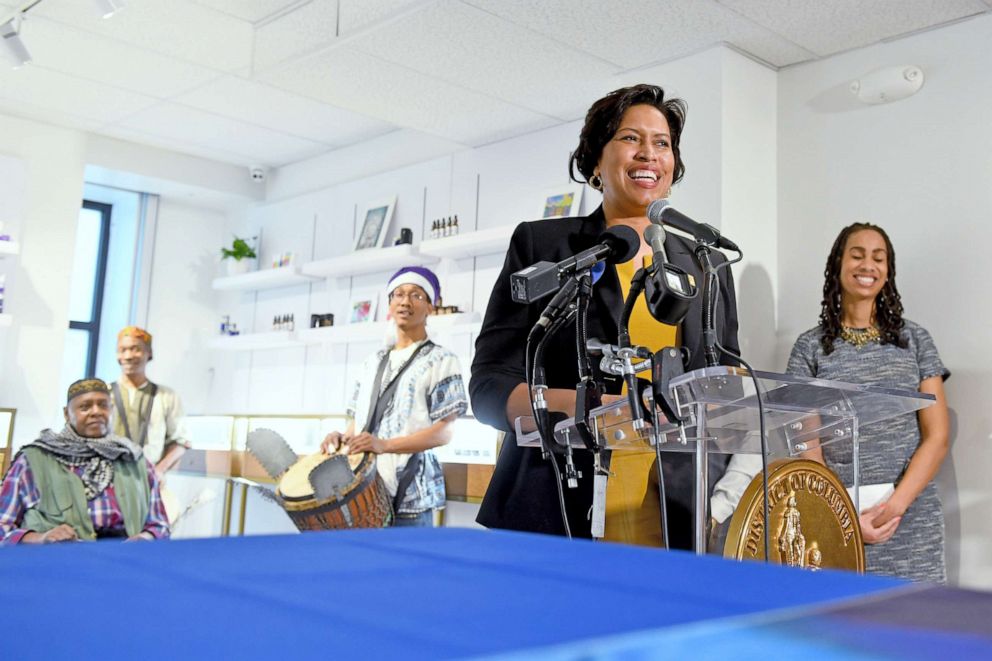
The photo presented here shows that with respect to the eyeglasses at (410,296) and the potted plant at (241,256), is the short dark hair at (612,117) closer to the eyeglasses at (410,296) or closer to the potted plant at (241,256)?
the eyeglasses at (410,296)

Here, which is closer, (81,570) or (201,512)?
(81,570)

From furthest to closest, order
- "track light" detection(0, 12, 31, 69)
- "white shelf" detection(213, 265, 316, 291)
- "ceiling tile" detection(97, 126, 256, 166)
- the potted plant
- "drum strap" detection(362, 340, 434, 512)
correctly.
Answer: the potted plant
"white shelf" detection(213, 265, 316, 291)
"ceiling tile" detection(97, 126, 256, 166)
"track light" detection(0, 12, 31, 69)
"drum strap" detection(362, 340, 434, 512)

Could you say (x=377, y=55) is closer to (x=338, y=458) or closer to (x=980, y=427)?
(x=338, y=458)

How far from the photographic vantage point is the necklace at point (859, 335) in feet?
12.2

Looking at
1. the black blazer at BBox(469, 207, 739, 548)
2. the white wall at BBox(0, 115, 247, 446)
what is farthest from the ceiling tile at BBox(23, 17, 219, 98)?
the black blazer at BBox(469, 207, 739, 548)

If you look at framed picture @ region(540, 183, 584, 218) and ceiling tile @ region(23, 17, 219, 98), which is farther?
framed picture @ region(540, 183, 584, 218)

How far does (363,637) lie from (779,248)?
4346 mm

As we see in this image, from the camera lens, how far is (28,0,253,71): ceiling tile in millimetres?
4922

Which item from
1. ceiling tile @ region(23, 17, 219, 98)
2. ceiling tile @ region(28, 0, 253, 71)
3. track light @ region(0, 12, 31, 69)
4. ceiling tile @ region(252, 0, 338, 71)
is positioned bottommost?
track light @ region(0, 12, 31, 69)

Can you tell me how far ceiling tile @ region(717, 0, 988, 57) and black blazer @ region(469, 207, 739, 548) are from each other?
2466 millimetres

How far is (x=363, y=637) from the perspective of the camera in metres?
0.44

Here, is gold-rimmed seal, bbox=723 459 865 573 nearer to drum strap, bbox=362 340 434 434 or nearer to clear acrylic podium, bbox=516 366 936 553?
clear acrylic podium, bbox=516 366 936 553

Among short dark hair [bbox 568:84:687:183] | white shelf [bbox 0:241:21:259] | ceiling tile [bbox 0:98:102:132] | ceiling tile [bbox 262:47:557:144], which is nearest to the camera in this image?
short dark hair [bbox 568:84:687:183]

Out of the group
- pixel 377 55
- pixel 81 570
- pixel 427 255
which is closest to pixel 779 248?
pixel 377 55
